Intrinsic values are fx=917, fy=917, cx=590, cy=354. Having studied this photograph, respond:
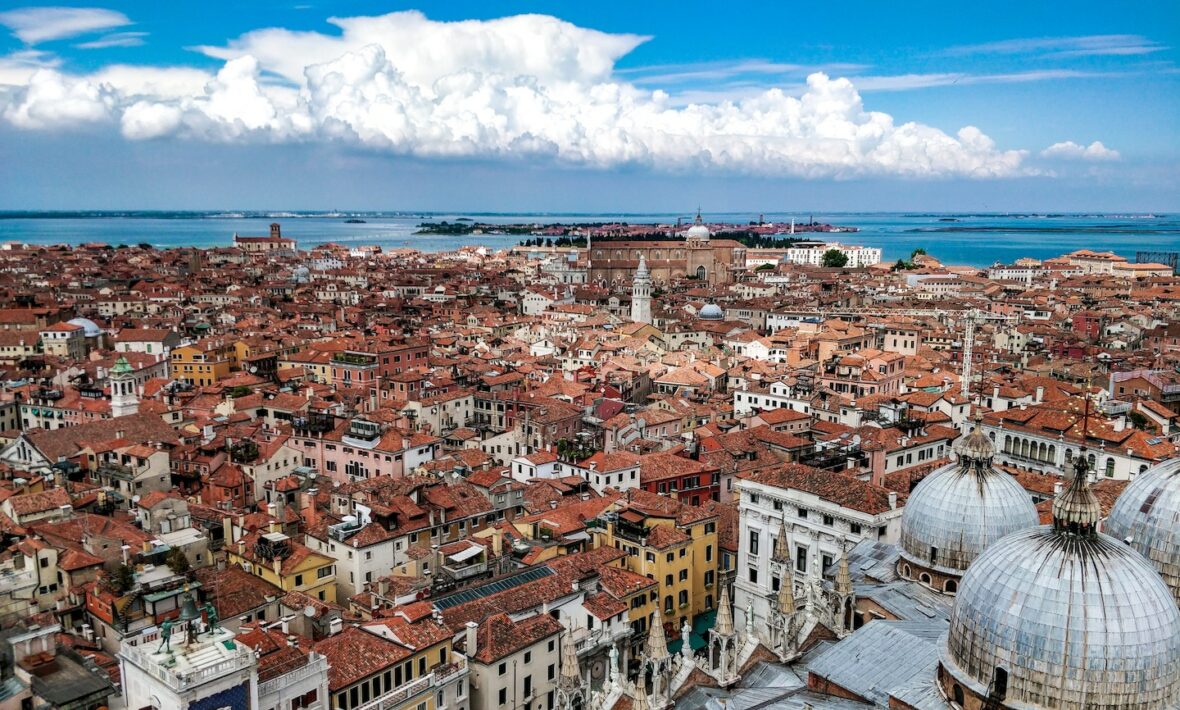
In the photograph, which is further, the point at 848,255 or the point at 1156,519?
the point at 848,255

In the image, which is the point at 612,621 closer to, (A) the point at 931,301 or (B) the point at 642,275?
(B) the point at 642,275

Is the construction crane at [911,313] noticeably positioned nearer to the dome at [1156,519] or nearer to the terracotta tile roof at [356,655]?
the dome at [1156,519]

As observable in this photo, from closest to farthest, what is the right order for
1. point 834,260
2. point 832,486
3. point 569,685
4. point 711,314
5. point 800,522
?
point 569,685, point 832,486, point 800,522, point 711,314, point 834,260

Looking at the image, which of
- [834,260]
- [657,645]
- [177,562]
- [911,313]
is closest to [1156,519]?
[657,645]

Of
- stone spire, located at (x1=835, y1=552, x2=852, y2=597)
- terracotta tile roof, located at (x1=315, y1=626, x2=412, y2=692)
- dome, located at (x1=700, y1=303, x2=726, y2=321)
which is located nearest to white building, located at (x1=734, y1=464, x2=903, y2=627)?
stone spire, located at (x1=835, y1=552, x2=852, y2=597)

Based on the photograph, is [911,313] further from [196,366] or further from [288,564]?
[288,564]

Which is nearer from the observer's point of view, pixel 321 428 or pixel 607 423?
pixel 321 428

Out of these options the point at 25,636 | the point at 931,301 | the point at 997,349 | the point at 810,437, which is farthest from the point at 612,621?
the point at 931,301
